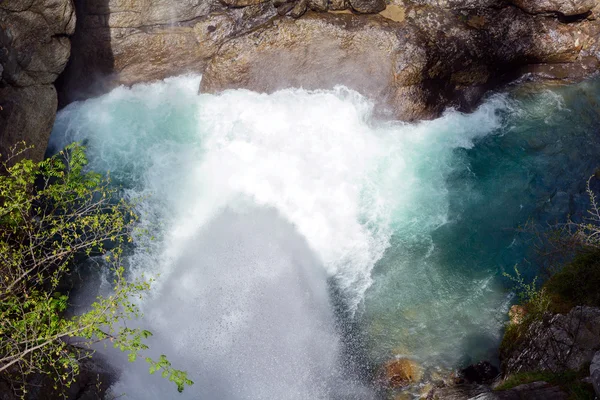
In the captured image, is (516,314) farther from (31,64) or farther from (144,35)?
(31,64)

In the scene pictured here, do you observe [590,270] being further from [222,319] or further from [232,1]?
[232,1]

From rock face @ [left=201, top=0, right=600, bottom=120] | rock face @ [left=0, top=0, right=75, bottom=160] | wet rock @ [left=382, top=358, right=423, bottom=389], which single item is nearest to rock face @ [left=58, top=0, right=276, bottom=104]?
rock face @ [left=201, top=0, right=600, bottom=120]

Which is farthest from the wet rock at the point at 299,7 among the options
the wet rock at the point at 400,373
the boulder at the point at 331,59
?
the wet rock at the point at 400,373

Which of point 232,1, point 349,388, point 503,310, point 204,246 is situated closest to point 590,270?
point 503,310

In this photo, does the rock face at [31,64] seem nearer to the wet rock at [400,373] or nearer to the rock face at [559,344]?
the wet rock at [400,373]

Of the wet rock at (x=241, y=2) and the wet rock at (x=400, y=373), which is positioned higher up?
the wet rock at (x=241, y=2)

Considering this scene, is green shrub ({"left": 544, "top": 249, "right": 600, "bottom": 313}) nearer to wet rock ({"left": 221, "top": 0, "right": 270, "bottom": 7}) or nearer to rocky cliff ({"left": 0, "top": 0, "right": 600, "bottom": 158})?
rocky cliff ({"left": 0, "top": 0, "right": 600, "bottom": 158})
